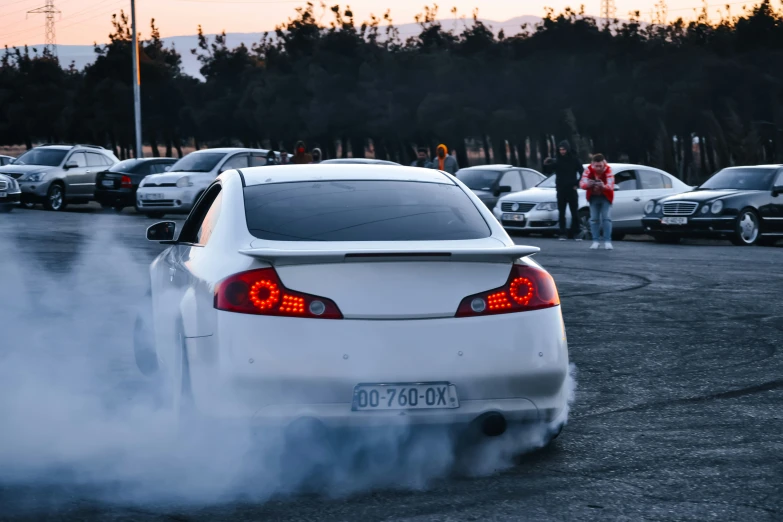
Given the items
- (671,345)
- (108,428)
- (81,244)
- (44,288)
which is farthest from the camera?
(81,244)

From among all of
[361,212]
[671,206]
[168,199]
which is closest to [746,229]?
[671,206]

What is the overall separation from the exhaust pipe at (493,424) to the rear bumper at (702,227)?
17.5 metres

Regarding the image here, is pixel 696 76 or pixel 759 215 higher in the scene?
pixel 696 76

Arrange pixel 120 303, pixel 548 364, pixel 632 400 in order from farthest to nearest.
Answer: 1. pixel 120 303
2. pixel 632 400
3. pixel 548 364

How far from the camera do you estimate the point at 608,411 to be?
264 inches

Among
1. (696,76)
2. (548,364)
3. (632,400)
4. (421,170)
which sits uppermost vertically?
(696,76)

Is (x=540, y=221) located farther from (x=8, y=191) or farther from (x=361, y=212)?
(x=361, y=212)

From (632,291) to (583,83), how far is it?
137ft

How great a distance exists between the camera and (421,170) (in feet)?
21.4

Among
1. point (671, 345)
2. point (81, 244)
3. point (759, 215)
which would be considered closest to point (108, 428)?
point (671, 345)

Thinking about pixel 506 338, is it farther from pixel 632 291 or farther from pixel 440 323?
pixel 632 291

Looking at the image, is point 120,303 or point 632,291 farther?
point 632,291

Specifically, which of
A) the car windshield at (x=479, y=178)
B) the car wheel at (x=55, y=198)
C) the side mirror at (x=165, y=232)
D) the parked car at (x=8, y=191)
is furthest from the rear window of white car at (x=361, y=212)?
the car wheel at (x=55, y=198)

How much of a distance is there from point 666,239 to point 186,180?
1095cm
